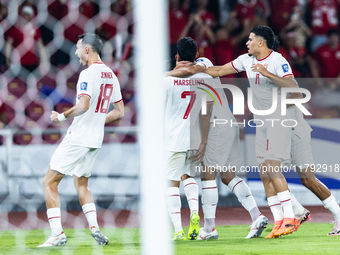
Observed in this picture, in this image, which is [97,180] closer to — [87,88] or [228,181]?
[228,181]

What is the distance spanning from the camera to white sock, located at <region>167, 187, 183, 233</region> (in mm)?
6105

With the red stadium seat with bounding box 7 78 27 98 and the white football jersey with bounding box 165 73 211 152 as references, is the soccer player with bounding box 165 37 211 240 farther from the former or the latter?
the red stadium seat with bounding box 7 78 27 98

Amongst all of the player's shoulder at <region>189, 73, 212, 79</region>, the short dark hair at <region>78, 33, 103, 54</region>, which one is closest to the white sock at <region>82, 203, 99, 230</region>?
the short dark hair at <region>78, 33, 103, 54</region>

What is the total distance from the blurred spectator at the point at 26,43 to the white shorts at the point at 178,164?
249 cm

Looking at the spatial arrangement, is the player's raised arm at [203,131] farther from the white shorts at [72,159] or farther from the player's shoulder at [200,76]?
the white shorts at [72,159]

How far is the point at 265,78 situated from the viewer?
6.13 metres

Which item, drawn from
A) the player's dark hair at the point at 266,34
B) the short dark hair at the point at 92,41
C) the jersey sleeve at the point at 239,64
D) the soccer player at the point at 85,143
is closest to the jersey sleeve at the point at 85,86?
the soccer player at the point at 85,143

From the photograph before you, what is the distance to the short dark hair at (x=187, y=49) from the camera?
611cm

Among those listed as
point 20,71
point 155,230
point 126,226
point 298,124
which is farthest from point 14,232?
point 155,230

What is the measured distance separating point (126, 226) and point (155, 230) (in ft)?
15.8

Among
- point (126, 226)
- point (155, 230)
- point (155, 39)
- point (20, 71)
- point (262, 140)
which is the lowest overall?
point (126, 226)

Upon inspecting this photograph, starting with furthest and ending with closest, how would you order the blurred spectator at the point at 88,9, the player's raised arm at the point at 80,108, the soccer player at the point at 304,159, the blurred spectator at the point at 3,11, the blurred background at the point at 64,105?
the blurred spectator at the point at 88,9 < the blurred spectator at the point at 3,11 < the blurred background at the point at 64,105 < the soccer player at the point at 304,159 < the player's raised arm at the point at 80,108

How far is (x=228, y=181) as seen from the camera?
21.0 ft

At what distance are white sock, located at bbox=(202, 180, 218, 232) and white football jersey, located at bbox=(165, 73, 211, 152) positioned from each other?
0.36 m
